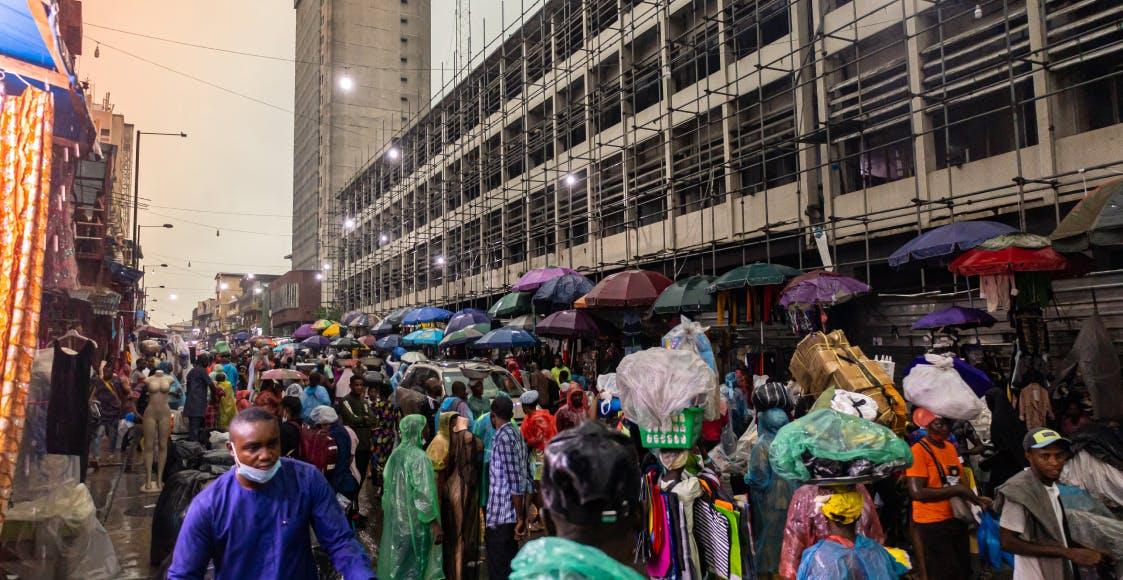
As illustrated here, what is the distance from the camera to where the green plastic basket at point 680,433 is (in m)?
4.27

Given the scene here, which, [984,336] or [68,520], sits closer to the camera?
[68,520]

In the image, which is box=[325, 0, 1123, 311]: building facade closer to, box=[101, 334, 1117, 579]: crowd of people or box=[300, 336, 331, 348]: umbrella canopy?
box=[101, 334, 1117, 579]: crowd of people

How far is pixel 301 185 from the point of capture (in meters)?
82.8

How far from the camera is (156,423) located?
10133mm

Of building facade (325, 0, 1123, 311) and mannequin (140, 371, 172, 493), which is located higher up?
building facade (325, 0, 1123, 311)

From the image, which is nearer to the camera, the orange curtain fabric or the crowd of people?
the crowd of people

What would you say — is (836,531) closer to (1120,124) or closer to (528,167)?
(1120,124)

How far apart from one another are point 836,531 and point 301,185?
87.9m

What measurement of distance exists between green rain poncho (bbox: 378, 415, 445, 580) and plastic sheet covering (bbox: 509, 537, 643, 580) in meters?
4.18

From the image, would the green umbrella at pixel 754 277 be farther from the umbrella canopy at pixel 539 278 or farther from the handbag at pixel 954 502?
the handbag at pixel 954 502

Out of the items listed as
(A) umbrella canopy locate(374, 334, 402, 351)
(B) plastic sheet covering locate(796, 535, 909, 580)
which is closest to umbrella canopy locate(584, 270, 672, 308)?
(B) plastic sheet covering locate(796, 535, 909, 580)

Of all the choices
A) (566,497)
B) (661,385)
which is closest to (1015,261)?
(661,385)

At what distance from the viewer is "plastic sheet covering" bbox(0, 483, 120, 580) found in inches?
194

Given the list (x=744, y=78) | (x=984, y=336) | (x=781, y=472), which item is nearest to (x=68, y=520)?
(x=781, y=472)
